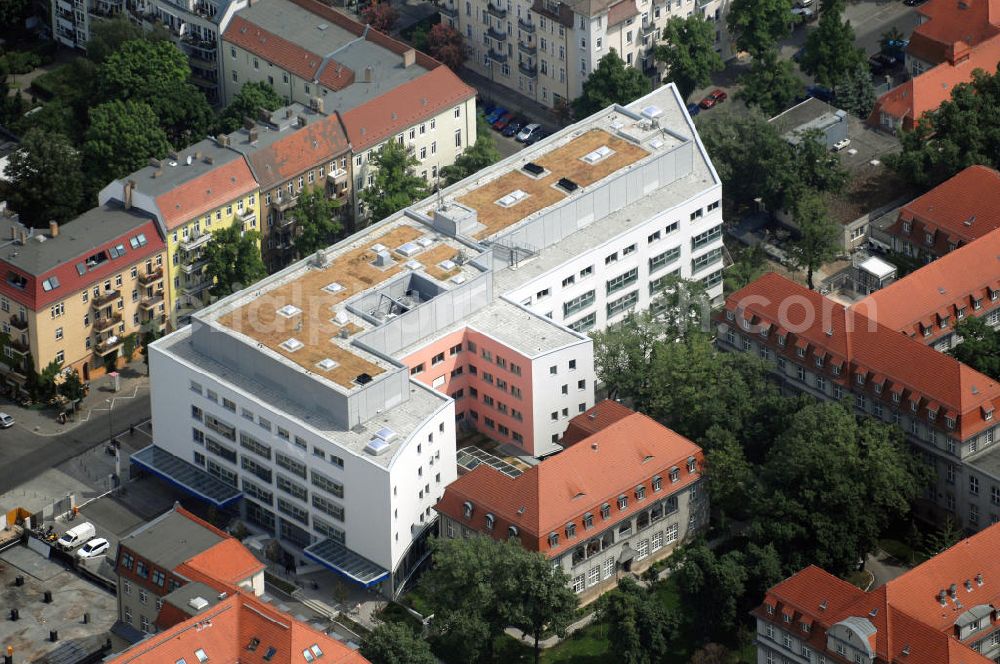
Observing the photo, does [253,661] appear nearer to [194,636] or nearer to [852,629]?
[194,636]

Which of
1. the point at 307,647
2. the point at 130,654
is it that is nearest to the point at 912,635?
the point at 307,647

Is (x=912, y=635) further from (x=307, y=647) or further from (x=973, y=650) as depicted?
(x=307, y=647)

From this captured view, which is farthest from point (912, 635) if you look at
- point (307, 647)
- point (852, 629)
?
point (307, 647)

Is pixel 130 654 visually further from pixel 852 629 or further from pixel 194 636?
pixel 852 629

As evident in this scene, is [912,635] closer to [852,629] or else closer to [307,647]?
[852,629]

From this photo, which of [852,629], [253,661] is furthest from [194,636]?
[852,629]
